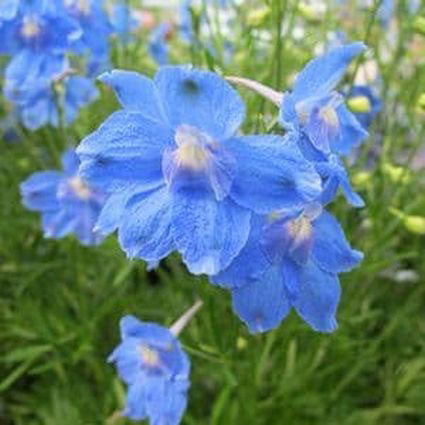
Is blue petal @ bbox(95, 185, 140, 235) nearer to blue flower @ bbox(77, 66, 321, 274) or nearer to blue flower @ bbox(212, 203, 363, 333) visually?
blue flower @ bbox(77, 66, 321, 274)

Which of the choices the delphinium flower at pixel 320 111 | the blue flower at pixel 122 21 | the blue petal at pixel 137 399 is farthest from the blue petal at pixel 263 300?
the blue flower at pixel 122 21

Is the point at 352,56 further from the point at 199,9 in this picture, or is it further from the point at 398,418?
the point at 398,418

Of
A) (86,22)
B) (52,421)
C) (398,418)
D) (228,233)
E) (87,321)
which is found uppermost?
(228,233)

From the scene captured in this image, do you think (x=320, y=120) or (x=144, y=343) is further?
(x=144, y=343)

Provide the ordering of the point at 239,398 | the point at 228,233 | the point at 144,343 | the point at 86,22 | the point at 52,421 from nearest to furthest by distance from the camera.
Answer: the point at 228,233, the point at 144,343, the point at 239,398, the point at 86,22, the point at 52,421

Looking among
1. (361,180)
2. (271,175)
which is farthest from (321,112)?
(361,180)

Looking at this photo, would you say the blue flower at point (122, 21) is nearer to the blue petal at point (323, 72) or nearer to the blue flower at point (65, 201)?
the blue flower at point (65, 201)

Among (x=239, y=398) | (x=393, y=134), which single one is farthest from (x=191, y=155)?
(x=393, y=134)

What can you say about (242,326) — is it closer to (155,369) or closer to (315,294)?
(155,369)
